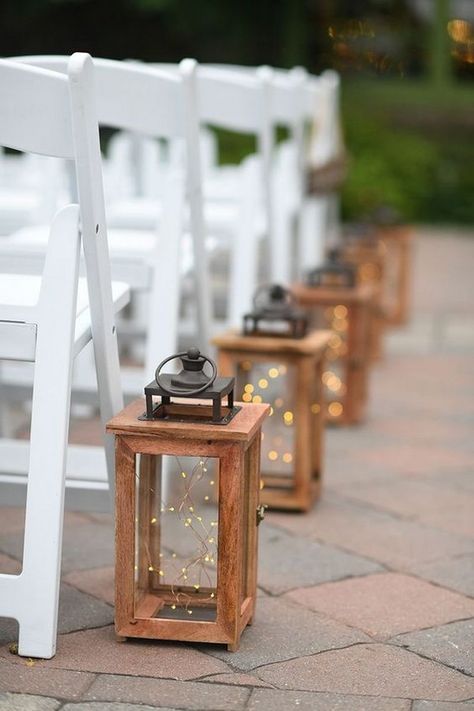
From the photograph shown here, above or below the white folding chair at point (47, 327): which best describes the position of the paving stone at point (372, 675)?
below

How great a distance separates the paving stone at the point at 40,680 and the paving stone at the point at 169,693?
0.08 feet

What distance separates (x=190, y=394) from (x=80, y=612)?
501mm

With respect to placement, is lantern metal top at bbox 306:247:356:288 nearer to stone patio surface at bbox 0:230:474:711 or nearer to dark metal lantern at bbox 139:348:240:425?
stone patio surface at bbox 0:230:474:711

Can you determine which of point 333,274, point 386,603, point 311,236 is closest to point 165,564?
point 386,603

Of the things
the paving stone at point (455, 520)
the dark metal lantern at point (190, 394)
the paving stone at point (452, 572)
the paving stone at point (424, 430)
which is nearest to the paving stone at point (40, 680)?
the dark metal lantern at point (190, 394)

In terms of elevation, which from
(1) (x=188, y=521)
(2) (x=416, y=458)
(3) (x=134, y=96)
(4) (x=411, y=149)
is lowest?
(2) (x=416, y=458)

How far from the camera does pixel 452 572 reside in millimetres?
2676

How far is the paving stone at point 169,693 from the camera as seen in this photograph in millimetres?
1973

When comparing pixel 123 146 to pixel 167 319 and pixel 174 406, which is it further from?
pixel 174 406

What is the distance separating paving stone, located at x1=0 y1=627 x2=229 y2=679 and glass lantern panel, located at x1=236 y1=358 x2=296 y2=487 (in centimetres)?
92

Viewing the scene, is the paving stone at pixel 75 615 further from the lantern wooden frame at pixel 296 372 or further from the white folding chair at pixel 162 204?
the lantern wooden frame at pixel 296 372

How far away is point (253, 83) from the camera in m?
3.59

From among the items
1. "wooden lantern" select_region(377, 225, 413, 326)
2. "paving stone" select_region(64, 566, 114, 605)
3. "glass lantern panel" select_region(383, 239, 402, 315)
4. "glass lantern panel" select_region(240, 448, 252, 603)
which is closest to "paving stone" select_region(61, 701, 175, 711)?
"glass lantern panel" select_region(240, 448, 252, 603)

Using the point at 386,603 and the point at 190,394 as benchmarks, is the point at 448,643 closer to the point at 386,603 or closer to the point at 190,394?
the point at 386,603
